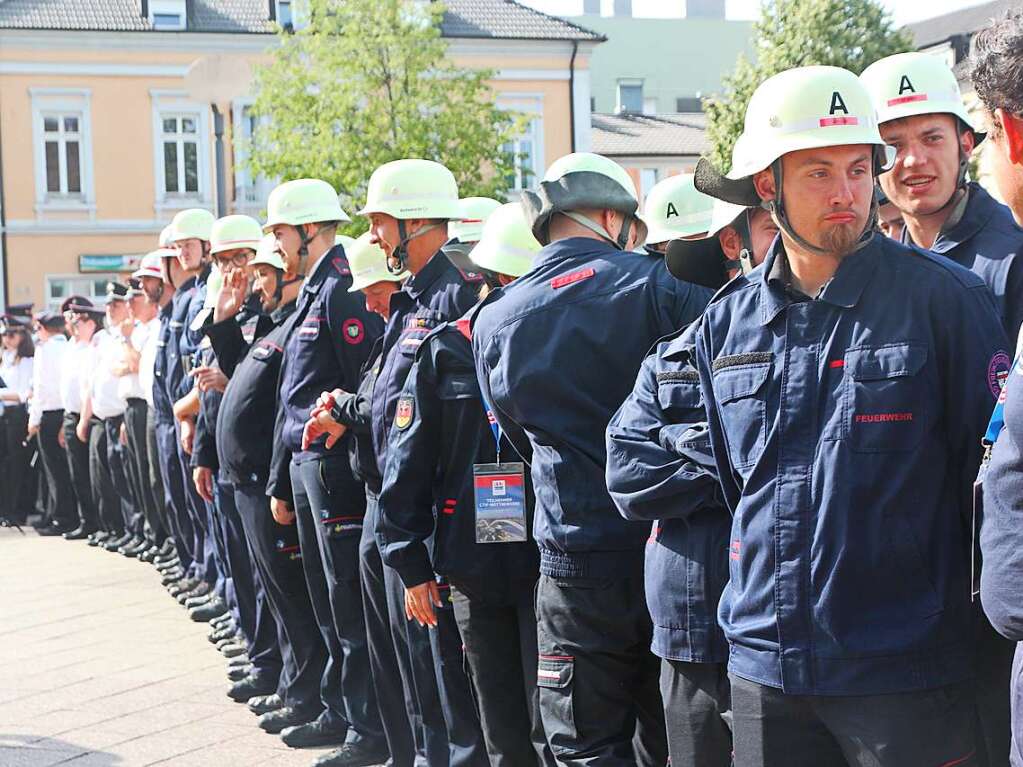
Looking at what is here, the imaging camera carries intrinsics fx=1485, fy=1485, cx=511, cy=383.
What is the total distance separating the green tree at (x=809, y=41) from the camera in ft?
109

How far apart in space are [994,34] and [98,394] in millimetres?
12508

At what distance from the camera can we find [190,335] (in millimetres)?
Result: 10602

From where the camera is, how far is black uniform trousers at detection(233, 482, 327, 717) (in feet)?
25.2

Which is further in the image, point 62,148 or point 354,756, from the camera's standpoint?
point 62,148

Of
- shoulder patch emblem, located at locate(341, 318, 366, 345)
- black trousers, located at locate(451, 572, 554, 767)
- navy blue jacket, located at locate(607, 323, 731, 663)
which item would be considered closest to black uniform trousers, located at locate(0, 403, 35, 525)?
shoulder patch emblem, located at locate(341, 318, 366, 345)

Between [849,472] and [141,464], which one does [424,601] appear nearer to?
[849,472]

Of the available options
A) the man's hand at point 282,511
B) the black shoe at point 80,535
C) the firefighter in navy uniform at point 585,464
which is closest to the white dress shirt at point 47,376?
the black shoe at point 80,535

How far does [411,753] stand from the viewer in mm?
6457

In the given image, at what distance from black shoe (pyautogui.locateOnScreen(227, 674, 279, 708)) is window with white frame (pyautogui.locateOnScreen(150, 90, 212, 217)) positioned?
3623cm

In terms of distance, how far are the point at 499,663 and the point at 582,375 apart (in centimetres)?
122

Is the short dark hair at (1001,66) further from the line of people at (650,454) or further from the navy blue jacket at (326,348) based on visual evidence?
the navy blue jacket at (326,348)

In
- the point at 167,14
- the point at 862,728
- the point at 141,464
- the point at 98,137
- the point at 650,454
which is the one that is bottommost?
the point at 141,464

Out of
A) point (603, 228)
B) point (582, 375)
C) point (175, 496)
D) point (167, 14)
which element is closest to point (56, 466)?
point (175, 496)

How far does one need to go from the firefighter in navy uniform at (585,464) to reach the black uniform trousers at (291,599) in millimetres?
3231
